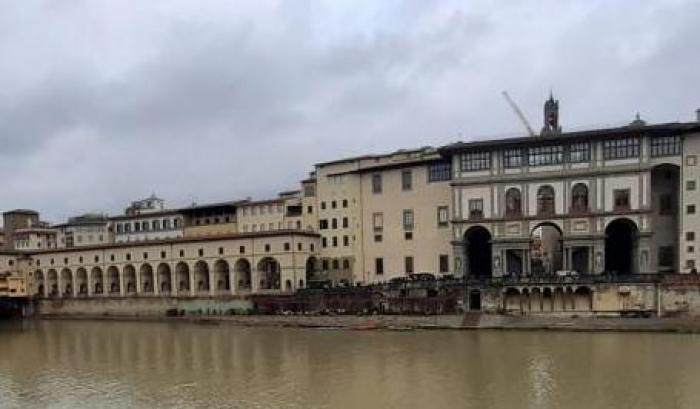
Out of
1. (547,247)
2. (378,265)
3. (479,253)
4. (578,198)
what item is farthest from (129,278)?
(547,247)

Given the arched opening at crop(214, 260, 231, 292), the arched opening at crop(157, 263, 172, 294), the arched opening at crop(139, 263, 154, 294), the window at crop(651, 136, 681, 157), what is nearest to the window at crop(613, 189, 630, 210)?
the window at crop(651, 136, 681, 157)

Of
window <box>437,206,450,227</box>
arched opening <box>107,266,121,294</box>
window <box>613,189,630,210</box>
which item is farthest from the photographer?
arched opening <box>107,266,121,294</box>

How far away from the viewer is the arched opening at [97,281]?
93.0 m

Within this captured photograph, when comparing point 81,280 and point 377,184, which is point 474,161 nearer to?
point 377,184

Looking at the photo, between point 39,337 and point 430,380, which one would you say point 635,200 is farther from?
point 39,337

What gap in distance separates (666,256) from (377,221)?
30.2m

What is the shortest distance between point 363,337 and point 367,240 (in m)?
24.8

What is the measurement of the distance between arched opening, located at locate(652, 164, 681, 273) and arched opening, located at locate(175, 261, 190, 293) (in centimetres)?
5386

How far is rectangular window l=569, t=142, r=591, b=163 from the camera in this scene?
212 ft

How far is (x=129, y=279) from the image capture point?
3573 inches

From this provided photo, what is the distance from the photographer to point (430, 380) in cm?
3500

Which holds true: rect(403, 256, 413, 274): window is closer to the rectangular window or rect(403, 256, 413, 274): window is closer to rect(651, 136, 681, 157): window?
the rectangular window

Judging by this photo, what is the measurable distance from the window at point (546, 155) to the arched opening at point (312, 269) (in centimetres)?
2833

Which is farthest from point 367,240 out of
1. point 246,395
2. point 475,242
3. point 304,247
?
point 246,395
